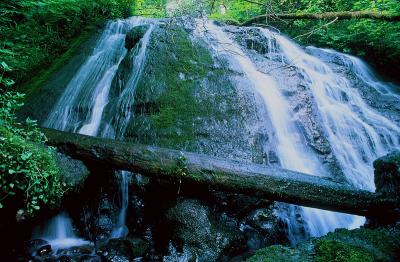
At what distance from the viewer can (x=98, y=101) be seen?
642 cm

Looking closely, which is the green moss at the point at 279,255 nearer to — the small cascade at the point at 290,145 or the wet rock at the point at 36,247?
the small cascade at the point at 290,145

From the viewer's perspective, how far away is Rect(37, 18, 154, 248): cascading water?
185 inches

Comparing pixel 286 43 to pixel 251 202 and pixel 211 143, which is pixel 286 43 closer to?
pixel 211 143

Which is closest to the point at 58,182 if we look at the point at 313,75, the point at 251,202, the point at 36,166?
the point at 36,166

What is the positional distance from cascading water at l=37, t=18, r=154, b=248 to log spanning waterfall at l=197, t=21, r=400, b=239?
2.11 metres

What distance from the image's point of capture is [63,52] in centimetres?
791

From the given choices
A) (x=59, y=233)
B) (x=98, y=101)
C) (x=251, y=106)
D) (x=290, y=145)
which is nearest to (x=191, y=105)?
(x=251, y=106)

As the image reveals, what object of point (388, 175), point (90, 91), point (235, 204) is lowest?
point (235, 204)

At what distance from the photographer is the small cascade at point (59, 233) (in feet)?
14.1

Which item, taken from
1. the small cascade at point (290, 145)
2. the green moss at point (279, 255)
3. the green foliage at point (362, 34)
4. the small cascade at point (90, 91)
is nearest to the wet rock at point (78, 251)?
the small cascade at point (90, 91)

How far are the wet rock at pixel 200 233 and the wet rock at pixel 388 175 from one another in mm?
2096

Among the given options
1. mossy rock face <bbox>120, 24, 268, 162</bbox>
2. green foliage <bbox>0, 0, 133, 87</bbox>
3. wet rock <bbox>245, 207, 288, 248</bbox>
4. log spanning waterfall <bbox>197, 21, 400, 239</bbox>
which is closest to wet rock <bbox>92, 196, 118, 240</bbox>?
mossy rock face <bbox>120, 24, 268, 162</bbox>

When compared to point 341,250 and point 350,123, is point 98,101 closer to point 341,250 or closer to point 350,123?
point 341,250

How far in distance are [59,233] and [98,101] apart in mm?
3006
